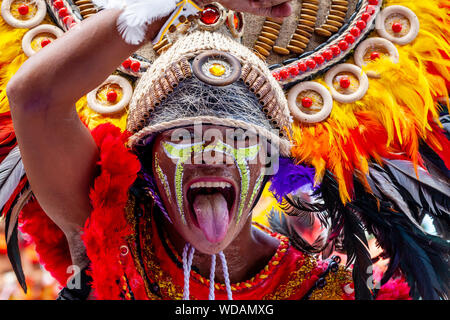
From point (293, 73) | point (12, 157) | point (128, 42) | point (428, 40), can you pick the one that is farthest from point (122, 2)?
point (428, 40)

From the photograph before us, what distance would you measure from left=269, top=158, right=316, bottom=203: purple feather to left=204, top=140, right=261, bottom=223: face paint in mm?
324

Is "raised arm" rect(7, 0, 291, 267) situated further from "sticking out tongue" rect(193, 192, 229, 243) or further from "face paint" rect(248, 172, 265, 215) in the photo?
"face paint" rect(248, 172, 265, 215)

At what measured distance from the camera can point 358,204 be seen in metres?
2.11

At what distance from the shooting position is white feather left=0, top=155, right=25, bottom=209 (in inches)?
67.8

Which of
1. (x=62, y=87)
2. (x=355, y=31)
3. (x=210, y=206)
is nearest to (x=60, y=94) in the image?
(x=62, y=87)

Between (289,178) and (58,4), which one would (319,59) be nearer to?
(289,178)

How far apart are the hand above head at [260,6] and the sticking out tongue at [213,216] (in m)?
0.62

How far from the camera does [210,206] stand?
1714 millimetres

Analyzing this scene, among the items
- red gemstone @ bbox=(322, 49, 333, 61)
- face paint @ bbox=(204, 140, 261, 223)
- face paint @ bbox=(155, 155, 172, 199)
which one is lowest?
face paint @ bbox=(155, 155, 172, 199)

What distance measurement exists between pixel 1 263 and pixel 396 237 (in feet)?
9.93

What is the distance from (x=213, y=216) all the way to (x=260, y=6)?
0.68m

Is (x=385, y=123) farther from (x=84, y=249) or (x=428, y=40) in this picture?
(x=84, y=249)

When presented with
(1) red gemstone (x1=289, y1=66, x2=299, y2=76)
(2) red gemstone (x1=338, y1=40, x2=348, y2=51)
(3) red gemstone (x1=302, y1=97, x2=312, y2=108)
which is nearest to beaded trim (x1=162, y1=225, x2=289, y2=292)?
(3) red gemstone (x1=302, y1=97, x2=312, y2=108)

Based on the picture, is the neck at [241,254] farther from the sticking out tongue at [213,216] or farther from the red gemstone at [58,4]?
the red gemstone at [58,4]
